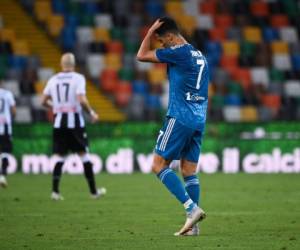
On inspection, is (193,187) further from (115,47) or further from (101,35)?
(101,35)

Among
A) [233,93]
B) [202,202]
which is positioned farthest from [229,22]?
[202,202]

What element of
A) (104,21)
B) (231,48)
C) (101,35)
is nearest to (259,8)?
(231,48)

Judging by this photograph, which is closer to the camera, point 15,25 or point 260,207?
point 260,207

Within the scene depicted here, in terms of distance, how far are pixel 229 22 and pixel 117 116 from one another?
223 inches

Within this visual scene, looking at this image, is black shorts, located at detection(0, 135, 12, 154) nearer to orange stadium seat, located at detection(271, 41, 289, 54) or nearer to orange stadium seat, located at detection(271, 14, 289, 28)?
orange stadium seat, located at detection(271, 41, 289, 54)

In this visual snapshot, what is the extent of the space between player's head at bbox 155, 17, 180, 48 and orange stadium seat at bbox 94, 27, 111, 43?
64.1ft

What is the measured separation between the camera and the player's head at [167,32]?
10.7 metres

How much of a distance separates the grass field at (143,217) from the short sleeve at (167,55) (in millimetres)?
1857

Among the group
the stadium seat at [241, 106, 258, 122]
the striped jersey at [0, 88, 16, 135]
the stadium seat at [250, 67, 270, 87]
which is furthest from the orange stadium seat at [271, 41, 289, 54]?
the striped jersey at [0, 88, 16, 135]

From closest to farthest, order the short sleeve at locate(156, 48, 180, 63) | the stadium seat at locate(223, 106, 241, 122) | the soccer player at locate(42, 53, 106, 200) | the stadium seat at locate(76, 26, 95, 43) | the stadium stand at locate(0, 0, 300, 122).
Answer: the short sleeve at locate(156, 48, 180, 63), the soccer player at locate(42, 53, 106, 200), the stadium stand at locate(0, 0, 300, 122), the stadium seat at locate(223, 106, 241, 122), the stadium seat at locate(76, 26, 95, 43)

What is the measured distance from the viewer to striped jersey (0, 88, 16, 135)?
64.5 ft

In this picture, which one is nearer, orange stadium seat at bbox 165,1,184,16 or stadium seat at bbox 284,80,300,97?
stadium seat at bbox 284,80,300,97

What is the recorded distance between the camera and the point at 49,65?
28953mm

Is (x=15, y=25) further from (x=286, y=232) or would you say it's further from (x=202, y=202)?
(x=286, y=232)
